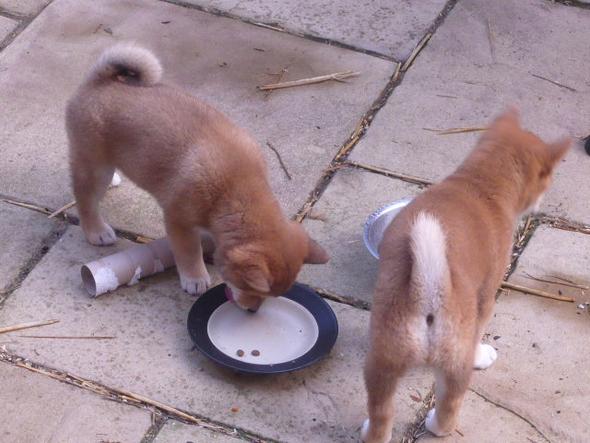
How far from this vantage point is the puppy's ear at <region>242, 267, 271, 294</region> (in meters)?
3.35

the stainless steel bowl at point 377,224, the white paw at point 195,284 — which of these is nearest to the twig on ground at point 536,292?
the stainless steel bowl at point 377,224

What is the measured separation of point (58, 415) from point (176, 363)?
1.52 feet

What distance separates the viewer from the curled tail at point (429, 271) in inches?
111

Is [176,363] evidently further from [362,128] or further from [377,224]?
[362,128]

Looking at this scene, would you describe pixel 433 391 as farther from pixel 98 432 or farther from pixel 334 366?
pixel 98 432

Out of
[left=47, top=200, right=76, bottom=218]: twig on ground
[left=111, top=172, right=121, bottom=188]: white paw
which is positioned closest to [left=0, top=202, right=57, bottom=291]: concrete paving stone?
[left=47, top=200, right=76, bottom=218]: twig on ground

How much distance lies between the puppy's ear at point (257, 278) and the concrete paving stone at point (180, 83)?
0.91m

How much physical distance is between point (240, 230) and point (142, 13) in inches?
95.4

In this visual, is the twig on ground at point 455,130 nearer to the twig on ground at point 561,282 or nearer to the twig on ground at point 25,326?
the twig on ground at point 561,282

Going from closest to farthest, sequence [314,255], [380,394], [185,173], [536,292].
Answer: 1. [380,394]
2. [314,255]
3. [185,173]
4. [536,292]

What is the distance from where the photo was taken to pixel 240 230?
138 inches

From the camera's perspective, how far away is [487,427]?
3.40 m

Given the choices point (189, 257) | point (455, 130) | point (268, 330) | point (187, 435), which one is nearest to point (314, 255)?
point (268, 330)

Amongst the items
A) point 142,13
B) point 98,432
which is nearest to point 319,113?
point 142,13
